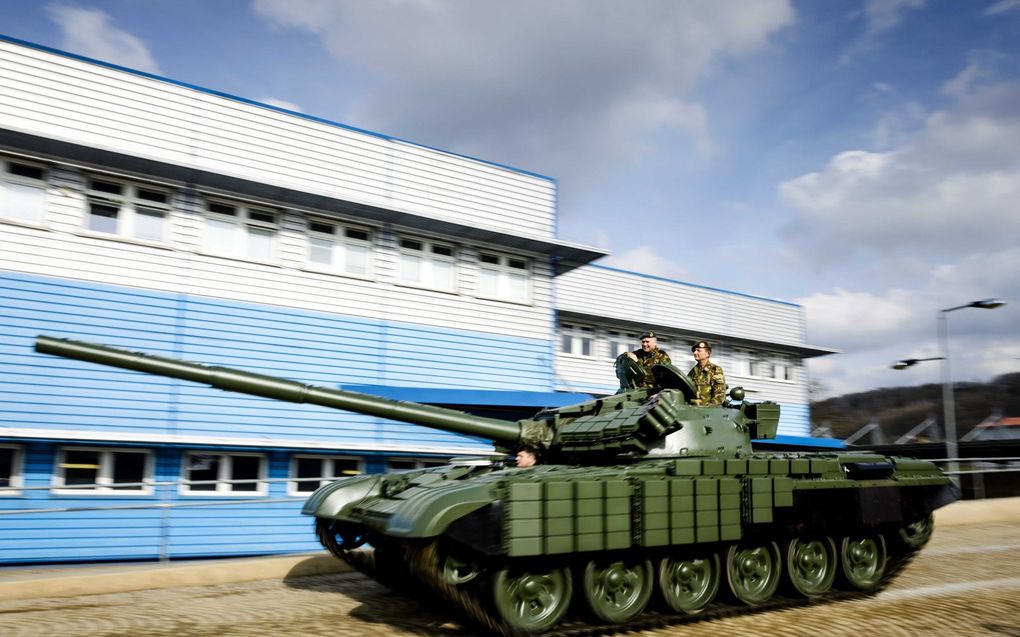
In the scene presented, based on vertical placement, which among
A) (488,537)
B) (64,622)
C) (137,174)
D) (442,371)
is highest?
(137,174)

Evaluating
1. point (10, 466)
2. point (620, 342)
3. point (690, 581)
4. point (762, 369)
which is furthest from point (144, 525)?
point (762, 369)

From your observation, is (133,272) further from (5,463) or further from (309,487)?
(309,487)


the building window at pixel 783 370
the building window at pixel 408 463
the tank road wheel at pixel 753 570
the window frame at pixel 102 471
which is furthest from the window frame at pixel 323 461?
the building window at pixel 783 370

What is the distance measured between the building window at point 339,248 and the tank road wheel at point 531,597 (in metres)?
10.2

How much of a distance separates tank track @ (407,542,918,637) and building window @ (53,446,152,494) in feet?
26.9

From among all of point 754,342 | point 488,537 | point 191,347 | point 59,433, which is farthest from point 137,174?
point 754,342

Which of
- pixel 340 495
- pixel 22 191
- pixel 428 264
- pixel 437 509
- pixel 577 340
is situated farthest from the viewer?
pixel 577 340

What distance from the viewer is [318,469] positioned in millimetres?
16172

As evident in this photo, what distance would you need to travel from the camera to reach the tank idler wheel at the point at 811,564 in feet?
32.2

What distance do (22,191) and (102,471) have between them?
16.9 feet

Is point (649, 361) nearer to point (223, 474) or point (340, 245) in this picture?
point (340, 245)

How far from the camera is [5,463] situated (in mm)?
13133

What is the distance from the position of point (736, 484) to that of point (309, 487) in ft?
33.2

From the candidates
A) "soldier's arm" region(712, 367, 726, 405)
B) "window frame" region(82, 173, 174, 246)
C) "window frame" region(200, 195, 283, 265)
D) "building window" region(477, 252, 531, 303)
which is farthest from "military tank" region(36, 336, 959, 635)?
"building window" region(477, 252, 531, 303)
